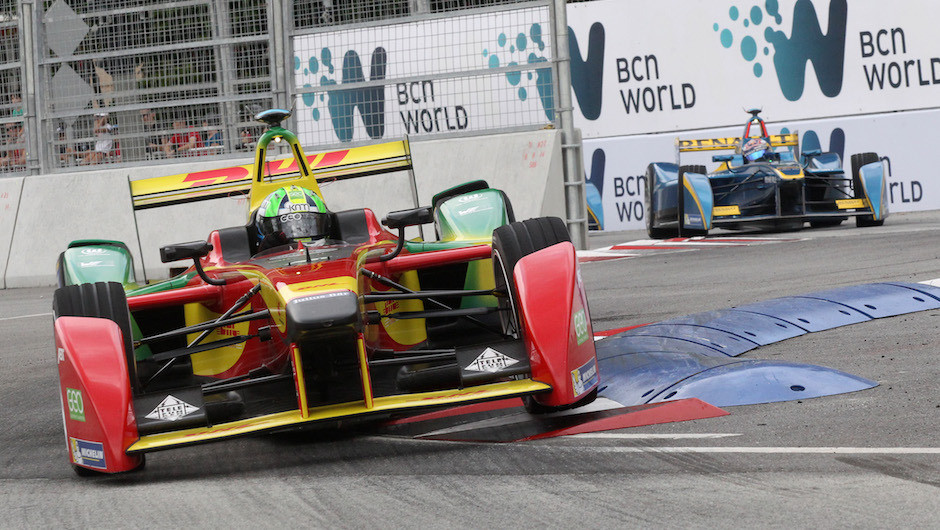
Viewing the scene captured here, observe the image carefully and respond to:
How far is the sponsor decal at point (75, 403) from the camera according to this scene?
185 inches

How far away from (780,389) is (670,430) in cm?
73

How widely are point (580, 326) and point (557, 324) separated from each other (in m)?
0.19

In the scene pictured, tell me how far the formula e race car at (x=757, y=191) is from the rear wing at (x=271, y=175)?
799 cm

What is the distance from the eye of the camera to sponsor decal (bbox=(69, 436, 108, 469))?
15.1 ft

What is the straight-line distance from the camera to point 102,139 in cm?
1355

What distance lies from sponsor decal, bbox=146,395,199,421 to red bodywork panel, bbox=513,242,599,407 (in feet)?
4.73

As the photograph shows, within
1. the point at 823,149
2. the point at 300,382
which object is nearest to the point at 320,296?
the point at 300,382

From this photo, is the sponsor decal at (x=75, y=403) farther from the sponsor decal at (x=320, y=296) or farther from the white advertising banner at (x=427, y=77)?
the white advertising banner at (x=427, y=77)

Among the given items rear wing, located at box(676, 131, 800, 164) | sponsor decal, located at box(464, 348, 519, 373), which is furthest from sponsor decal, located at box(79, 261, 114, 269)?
rear wing, located at box(676, 131, 800, 164)

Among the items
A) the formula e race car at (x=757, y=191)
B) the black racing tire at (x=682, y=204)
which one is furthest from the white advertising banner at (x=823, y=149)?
the black racing tire at (x=682, y=204)

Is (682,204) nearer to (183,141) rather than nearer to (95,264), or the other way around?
(183,141)

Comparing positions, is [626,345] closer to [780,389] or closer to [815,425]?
[780,389]

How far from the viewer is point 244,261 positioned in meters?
5.96

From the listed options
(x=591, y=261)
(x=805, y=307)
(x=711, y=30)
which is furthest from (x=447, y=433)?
(x=711, y=30)
